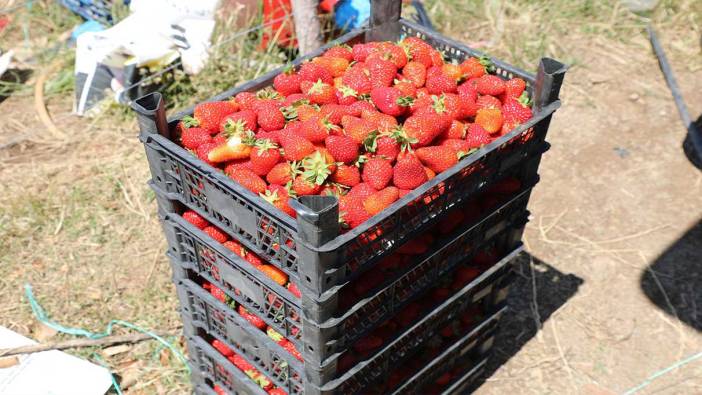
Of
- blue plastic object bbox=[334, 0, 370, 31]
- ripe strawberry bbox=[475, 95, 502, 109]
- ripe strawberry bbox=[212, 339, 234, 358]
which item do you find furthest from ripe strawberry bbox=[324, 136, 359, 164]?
blue plastic object bbox=[334, 0, 370, 31]

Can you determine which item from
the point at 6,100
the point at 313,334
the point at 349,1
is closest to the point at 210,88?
the point at 349,1

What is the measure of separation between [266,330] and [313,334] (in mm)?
351

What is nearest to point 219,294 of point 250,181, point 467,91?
point 250,181

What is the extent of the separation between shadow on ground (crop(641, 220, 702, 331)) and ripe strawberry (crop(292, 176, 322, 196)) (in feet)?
7.83

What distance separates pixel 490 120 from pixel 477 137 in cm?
9

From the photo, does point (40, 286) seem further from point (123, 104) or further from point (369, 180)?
point (369, 180)

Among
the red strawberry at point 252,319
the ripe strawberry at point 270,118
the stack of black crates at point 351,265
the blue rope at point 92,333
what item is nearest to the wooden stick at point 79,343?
the blue rope at point 92,333

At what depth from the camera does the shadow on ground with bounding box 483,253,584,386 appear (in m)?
3.40

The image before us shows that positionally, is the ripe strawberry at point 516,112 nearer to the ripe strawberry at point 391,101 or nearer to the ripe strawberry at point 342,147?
the ripe strawberry at point 391,101

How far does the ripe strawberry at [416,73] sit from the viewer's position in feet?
8.04

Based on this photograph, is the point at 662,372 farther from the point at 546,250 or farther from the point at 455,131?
the point at 455,131

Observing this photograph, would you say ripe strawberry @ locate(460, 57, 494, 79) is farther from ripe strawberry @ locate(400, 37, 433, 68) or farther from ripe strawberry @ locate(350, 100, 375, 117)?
ripe strawberry @ locate(350, 100, 375, 117)

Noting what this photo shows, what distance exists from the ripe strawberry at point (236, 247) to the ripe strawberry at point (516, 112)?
99 centimetres

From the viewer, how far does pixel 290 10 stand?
193 inches
